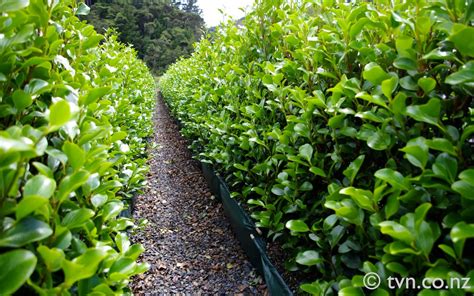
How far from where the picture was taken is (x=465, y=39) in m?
0.90

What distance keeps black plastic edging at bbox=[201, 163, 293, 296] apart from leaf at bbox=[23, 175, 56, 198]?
1451 mm

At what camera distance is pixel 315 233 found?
1610 millimetres

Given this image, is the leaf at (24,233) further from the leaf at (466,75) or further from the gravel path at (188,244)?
the gravel path at (188,244)

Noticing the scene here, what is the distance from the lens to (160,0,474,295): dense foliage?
97cm

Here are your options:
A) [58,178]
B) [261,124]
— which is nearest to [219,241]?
[261,124]

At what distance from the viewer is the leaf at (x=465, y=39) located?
883mm

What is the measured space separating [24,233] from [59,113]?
0.28m

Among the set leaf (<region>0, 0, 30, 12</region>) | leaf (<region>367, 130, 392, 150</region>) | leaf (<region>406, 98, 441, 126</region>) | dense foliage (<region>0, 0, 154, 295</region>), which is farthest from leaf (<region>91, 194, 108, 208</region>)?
leaf (<region>406, 98, 441, 126</region>)

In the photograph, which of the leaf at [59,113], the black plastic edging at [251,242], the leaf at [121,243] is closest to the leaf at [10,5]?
the leaf at [59,113]

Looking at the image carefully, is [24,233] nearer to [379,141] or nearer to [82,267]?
[82,267]

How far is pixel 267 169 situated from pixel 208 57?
2.88 metres

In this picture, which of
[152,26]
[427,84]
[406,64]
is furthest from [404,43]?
[152,26]

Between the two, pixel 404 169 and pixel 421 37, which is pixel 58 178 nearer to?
pixel 404 169

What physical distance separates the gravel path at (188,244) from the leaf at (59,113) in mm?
1960
